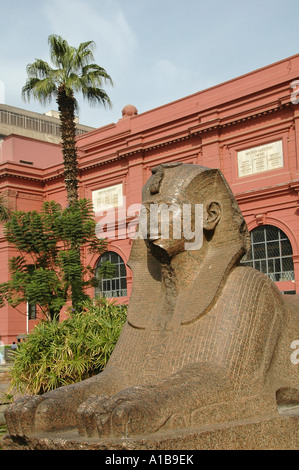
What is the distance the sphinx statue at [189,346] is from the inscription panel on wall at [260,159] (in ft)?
44.9

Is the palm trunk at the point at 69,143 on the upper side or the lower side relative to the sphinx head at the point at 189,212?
upper

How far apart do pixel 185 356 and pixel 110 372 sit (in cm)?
61

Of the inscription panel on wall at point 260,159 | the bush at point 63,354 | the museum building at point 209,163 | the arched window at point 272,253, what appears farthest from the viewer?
the inscription panel on wall at point 260,159

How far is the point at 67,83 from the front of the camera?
16703 millimetres

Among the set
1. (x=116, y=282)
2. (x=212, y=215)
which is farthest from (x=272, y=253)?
(x=212, y=215)

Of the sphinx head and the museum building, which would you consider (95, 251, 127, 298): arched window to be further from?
the sphinx head

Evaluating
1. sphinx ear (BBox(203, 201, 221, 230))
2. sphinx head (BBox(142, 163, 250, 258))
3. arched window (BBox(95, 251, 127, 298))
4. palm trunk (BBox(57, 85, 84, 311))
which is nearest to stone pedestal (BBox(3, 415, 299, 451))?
sphinx head (BBox(142, 163, 250, 258))

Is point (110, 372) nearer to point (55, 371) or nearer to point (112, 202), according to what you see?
point (55, 371)

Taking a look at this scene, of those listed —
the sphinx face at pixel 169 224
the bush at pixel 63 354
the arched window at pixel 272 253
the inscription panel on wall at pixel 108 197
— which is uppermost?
the inscription panel on wall at pixel 108 197

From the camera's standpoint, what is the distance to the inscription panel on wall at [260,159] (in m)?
17.1

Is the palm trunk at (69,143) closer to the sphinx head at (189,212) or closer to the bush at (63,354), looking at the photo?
the bush at (63,354)

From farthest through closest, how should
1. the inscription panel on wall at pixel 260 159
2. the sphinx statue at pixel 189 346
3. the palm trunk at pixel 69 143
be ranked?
the inscription panel on wall at pixel 260 159 < the palm trunk at pixel 69 143 < the sphinx statue at pixel 189 346

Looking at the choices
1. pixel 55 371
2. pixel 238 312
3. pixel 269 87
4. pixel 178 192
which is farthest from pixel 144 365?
pixel 269 87

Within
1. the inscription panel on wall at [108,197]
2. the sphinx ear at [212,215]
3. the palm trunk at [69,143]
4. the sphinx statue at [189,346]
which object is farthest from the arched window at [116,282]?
the sphinx ear at [212,215]
